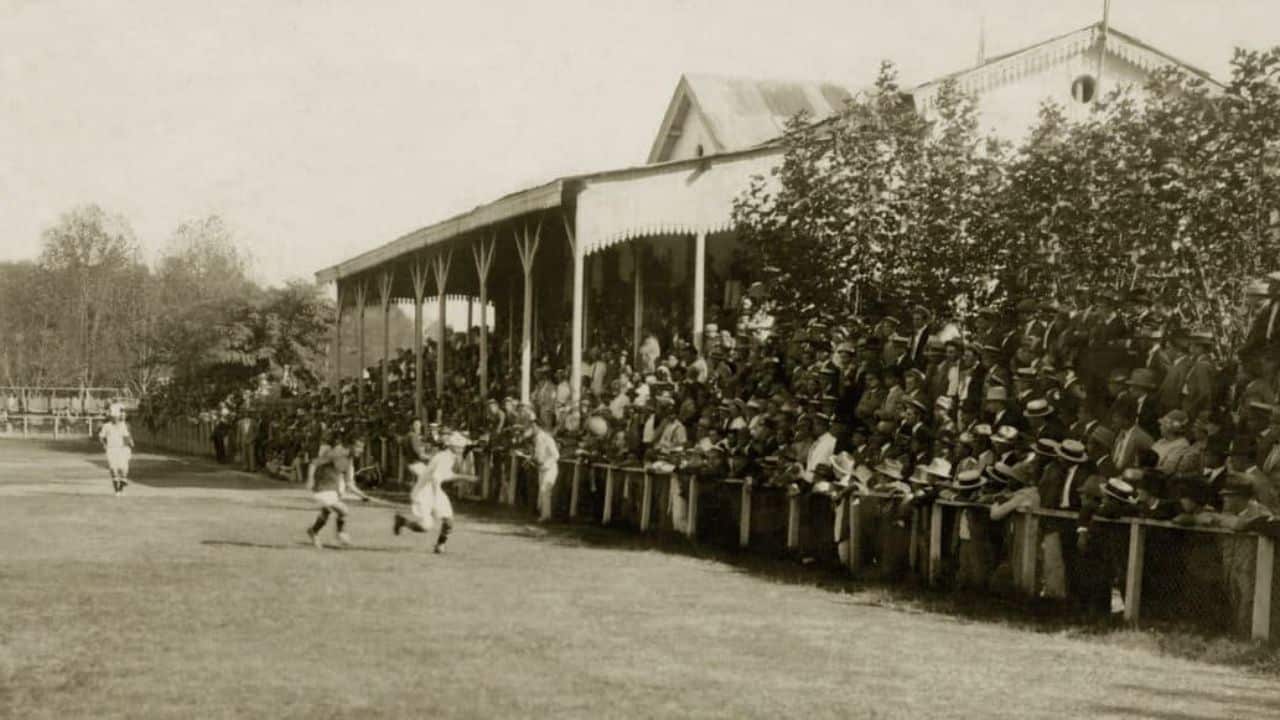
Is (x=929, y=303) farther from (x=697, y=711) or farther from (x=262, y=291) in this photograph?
(x=262, y=291)

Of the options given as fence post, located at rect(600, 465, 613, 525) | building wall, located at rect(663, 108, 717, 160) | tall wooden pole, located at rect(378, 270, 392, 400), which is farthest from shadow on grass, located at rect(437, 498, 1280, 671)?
building wall, located at rect(663, 108, 717, 160)

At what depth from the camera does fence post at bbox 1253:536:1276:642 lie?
10672 mm

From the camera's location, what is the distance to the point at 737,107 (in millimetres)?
37719

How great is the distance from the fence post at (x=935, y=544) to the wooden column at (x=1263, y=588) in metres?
3.48

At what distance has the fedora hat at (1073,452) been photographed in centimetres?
1246

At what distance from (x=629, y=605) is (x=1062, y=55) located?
19127 millimetres

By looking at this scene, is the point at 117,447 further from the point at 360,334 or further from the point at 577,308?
the point at 360,334

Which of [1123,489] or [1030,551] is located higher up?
[1123,489]

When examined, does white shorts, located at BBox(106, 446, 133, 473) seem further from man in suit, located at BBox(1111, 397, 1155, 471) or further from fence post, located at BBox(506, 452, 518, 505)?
man in suit, located at BBox(1111, 397, 1155, 471)

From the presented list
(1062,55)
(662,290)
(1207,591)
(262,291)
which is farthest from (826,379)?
(262,291)

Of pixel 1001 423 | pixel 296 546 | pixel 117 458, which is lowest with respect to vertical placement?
pixel 296 546

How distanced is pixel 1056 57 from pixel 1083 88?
1234 millimetres

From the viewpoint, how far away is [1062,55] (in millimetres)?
27828

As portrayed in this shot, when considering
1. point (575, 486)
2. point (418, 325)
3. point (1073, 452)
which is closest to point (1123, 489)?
point (1073, 452)
